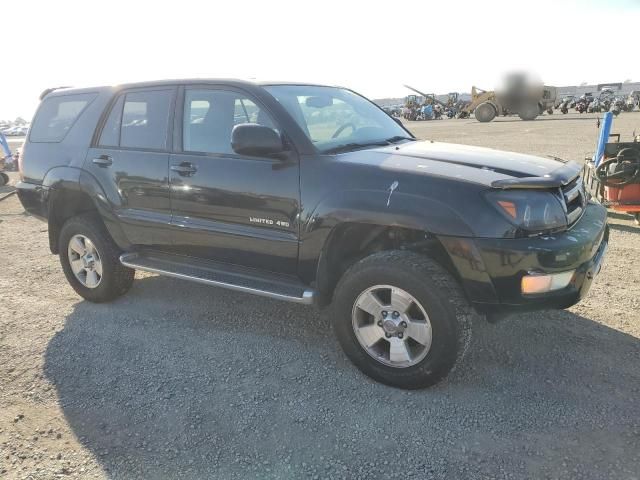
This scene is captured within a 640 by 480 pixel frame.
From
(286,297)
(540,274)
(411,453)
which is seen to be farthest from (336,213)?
(411,453)

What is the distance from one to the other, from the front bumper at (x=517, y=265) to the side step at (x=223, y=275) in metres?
1.00

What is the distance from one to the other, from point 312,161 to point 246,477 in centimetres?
184

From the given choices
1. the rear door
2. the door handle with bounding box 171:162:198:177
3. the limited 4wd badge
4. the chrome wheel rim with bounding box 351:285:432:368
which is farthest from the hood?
the rear door

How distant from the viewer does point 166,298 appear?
4.68 meters

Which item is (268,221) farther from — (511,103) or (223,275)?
(511,103)

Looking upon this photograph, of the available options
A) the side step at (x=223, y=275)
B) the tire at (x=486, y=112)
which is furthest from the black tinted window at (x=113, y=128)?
the tire at (x=486, y=112)

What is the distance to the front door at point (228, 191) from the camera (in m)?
3.31

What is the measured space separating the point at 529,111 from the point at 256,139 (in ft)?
101

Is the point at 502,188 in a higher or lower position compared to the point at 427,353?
higher

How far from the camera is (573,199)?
3.17m

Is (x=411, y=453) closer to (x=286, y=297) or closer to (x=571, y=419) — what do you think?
(x=571, y=419)

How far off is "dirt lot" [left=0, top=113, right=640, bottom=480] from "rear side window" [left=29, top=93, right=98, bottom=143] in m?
1.62

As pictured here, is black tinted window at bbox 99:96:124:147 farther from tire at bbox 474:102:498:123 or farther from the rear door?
tire at bbox 474:102:498:123

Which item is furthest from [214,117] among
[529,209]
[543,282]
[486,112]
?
[486,112]
